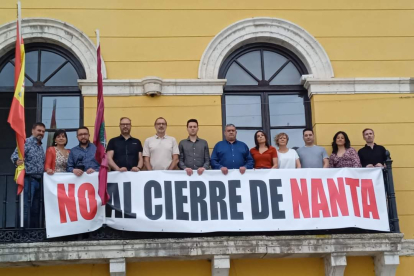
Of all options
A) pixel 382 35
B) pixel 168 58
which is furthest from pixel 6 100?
pixel 382 35

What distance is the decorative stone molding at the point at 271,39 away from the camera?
1072 cm

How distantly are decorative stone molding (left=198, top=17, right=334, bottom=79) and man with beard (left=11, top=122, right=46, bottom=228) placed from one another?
2.95 meters

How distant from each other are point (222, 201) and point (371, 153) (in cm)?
245

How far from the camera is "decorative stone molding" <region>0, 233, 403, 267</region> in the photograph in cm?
865

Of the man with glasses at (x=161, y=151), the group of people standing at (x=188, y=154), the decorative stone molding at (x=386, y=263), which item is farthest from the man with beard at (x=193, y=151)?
the decorative stone molding at (x=386, y=263)

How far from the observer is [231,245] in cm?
894

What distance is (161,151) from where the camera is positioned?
9648 mm

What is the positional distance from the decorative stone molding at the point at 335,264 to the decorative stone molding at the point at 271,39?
3.05m

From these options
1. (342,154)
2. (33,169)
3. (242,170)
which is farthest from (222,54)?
(33,169)

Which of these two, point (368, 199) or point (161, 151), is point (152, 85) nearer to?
point (161, 151)

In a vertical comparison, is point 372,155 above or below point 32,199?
above

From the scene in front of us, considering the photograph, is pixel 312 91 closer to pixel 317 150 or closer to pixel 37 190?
pixel 317 150

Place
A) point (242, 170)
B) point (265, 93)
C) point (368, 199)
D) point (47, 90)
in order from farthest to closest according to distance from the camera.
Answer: point (265, 93)
point (47, 90)
point (368, 199)
point (242, 170)

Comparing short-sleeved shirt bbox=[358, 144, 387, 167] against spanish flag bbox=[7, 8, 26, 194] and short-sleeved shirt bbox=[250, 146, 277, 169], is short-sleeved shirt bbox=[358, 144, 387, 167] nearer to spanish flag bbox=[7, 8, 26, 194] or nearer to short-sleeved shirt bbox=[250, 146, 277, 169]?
short-sleeved shirt bbox=[250, 146, 277, 169]
